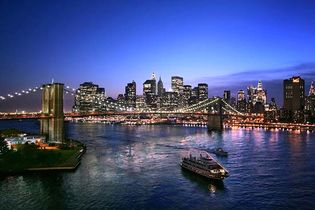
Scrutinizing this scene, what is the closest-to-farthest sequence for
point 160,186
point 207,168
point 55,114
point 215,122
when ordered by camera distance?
1. point 160,186
2. point 207,168
3. point 55,114
4. point 215,122

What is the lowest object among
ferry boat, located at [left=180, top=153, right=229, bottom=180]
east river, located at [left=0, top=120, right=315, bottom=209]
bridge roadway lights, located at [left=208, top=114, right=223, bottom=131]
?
east river, located at [left=0, top=120, right=315, bottom=209]

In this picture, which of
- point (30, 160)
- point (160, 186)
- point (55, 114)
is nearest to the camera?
Answer: point (160, 186)

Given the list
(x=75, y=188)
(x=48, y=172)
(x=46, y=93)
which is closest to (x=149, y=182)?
(x=75, y=188)

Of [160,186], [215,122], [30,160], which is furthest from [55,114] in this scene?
[215,122]

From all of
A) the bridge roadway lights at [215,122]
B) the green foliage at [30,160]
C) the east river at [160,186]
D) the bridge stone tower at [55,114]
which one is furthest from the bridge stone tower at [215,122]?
the green foliage at [30,160]

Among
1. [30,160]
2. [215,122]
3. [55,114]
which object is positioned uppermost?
[55,114]

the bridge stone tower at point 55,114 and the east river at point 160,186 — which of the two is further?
the bridge stone tower at point 55,114

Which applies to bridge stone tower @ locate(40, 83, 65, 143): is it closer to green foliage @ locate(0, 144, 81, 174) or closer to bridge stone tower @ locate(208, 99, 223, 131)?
green foliage @ locate(0, 144, 81, 174)

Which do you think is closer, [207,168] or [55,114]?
[207,168]

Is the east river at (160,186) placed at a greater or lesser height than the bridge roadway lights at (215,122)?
lesser

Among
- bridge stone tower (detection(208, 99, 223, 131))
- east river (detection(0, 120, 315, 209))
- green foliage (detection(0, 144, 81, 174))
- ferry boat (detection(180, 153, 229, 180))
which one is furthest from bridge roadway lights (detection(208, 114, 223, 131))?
green foliage (detection(0, 144, 81, 174))

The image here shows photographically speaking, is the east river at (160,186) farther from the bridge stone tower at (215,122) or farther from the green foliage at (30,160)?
the bridge stone tower at (215,122)

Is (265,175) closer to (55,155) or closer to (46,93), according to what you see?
(55,155)

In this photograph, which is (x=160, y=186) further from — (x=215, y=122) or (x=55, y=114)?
(x=215, y=122)
